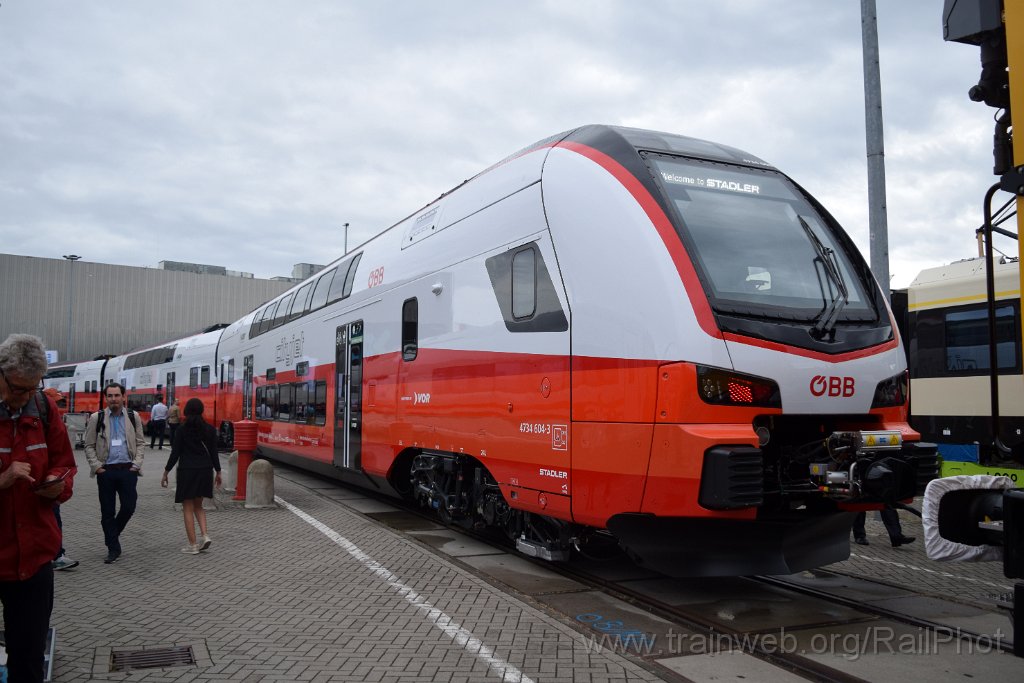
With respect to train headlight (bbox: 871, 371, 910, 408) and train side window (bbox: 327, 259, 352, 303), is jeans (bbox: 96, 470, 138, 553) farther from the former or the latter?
train headlight (bbox: 871, 371, 910, 408)

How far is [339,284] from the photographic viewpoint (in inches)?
493

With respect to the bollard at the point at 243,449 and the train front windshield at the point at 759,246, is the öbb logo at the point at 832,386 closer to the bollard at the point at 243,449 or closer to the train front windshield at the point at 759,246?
the train front windshield at the point at 759,246

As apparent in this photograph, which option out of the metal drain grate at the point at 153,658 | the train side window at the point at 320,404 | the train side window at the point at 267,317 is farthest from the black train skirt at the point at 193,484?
the train side window at the point at 267,317

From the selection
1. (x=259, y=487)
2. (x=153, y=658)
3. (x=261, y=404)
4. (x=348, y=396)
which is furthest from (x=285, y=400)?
(x=153, y=658)

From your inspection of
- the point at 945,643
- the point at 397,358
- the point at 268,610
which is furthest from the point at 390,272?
the point at 945,643

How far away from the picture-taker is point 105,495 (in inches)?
316

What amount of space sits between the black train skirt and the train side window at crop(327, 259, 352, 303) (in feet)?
13.9

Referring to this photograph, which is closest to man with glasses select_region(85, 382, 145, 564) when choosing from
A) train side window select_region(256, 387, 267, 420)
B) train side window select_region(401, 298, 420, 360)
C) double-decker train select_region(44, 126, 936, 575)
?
train side window select_region(401, 298, 420, 360)

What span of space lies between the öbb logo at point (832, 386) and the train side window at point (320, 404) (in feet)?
29.0

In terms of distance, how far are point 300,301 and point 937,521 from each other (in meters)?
12.9

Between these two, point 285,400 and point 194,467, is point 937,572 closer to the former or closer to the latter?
point 194,467

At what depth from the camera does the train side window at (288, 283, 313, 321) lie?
579 inches

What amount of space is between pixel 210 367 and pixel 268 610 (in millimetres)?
19540

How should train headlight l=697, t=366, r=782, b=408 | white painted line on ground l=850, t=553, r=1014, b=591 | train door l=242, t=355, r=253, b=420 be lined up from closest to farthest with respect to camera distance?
train headlight l=697, t=366, r=782, b=408 < white painted line on ground l=850, t=553, r=1014, b=591 < train door l=242, t=355, r=253, b=420
